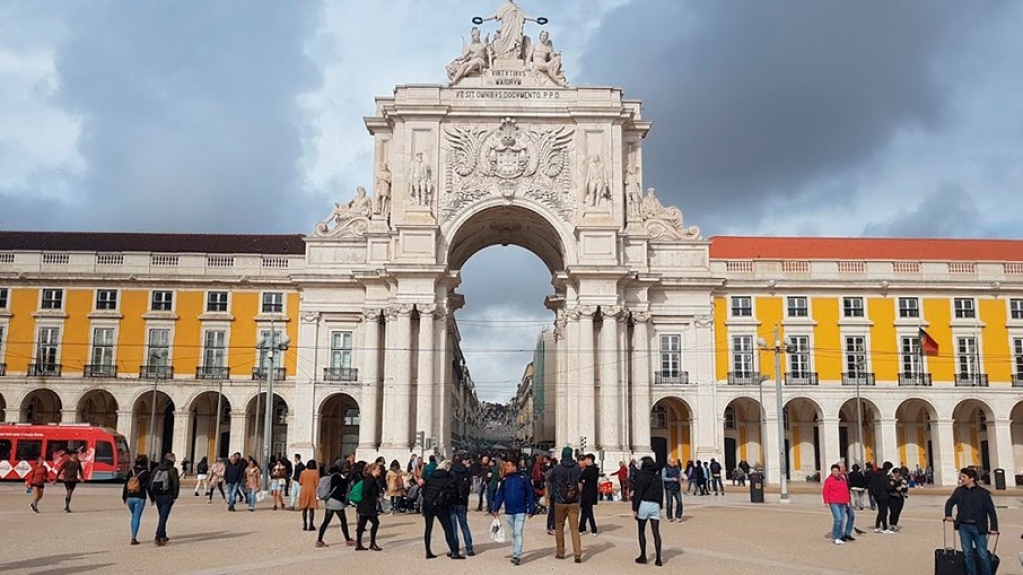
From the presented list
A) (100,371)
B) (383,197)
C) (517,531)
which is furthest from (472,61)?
(517,531)

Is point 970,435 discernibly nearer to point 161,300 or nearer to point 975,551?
point 975,551

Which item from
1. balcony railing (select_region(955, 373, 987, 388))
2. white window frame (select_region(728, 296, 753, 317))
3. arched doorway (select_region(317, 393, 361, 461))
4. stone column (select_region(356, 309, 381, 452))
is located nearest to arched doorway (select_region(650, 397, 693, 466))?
white window frame (select_region(728, 296, 753, 317))

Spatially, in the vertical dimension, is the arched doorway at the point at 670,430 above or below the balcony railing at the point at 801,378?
below

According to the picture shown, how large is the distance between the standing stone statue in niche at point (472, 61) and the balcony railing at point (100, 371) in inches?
927

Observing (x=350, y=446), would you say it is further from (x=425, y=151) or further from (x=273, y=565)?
(x=273, y=565)

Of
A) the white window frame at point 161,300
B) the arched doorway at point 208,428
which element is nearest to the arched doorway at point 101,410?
the arched doorway at point 208,428

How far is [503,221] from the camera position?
169 feet

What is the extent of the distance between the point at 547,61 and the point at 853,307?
21.1 m

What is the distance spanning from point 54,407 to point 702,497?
118 ft

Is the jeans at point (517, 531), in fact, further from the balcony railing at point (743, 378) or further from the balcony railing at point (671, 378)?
the balcony railing at point (743, 378)

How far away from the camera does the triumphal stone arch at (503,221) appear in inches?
1832

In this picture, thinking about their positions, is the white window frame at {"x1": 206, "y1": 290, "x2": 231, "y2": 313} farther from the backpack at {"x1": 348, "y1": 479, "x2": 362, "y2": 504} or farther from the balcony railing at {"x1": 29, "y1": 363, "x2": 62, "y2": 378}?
the backpack at {"x1": 348, "y1": 479, "x2": 362, "y2": 504}

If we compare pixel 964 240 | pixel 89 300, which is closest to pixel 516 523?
pixel 89 300

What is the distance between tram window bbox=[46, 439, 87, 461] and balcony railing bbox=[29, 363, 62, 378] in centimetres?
695
